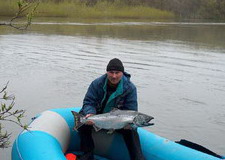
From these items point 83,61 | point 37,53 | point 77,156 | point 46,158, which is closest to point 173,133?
point 77,156

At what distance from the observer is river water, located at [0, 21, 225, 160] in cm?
751

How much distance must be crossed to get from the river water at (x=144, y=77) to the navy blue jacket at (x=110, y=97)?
1.77 meters

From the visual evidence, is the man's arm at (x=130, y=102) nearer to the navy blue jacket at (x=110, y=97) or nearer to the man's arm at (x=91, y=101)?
the navy blue jacket at (x=110, y=97)

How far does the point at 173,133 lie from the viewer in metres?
6.93

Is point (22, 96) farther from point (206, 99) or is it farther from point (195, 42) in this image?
point (195, 42)

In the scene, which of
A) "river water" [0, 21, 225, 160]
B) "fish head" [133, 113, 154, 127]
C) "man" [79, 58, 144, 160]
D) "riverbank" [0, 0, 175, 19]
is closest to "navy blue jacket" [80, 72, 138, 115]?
"man" [79, 58, 144, 160]

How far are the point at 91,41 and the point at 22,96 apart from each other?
10436mm

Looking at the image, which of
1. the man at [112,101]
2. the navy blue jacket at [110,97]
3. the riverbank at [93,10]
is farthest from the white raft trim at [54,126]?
the riverbank at [93,10]

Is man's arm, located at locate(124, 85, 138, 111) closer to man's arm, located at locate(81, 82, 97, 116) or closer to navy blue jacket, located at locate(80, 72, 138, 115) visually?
→ navy blue jacket, located at locate(80, 72, 138, 115)

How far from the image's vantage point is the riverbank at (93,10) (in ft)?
118

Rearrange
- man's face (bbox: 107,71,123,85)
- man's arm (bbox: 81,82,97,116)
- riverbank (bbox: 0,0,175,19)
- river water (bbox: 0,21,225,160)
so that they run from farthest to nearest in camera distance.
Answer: riverbank (bbox: 0,0,175,19), river water (bbox: 0,21,225,160), man's arm (bbox: 81,82,97,116), man's face (bbox: 107,71,123,85)

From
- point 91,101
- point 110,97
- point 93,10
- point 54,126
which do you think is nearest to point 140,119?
point 110,97

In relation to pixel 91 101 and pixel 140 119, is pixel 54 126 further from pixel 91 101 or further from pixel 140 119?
pixel 140 119

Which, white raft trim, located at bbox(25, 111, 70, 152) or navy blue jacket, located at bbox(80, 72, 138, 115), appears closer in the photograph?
navy blue jacket, located at bbox(80, 72, 138, 115)
